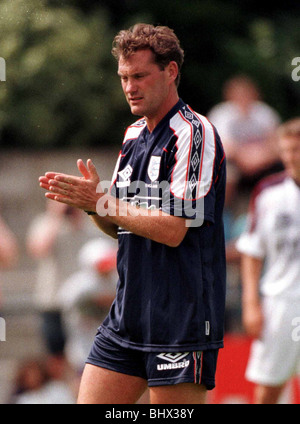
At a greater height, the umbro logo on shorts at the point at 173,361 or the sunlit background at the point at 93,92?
the sunlit background at the point at 93,92

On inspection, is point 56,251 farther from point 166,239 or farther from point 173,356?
point 166,239

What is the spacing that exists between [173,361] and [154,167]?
927 millimetres

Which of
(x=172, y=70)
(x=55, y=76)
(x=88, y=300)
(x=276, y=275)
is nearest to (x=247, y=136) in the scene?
(x=55, y=76)

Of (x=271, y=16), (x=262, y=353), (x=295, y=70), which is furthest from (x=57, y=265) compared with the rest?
(x=271, y=16)

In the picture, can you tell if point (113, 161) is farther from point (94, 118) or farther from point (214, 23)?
point (214, 23)

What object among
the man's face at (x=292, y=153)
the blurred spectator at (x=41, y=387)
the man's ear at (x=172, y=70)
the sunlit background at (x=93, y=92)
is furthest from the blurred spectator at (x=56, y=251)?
the man's ear at (x=172, y=70)

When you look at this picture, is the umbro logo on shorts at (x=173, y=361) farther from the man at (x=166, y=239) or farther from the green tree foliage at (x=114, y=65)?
the green tree foliage at (x=114, y=65)

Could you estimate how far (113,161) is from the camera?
1139 centimetres

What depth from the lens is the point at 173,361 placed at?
3990mm

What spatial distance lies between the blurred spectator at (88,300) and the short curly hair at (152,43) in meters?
3.97

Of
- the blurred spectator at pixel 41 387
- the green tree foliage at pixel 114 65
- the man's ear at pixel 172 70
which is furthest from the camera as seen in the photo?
the green tree foliage at pixel 114 65

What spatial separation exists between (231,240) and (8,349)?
2.92 metres

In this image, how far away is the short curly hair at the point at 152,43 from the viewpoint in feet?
13.2

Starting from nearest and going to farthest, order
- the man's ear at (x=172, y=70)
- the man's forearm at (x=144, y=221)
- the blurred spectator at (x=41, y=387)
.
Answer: the man's forearm at (x=144, y=221) < the man's ear at (x=172, y=70) < the blurred spectator at (x=41, y=387)
